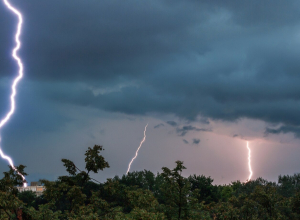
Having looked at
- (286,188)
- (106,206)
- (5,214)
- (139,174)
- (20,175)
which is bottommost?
(5,214)

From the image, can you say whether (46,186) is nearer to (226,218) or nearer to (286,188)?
(226,218)

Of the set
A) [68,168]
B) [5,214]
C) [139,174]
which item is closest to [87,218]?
[5,214]

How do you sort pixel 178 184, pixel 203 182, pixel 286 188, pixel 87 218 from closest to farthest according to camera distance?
1. pixel 87 218
2. pixel 178 184
3. pixel 286 188
4. pixel 203 182

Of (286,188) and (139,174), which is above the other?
(139,174)

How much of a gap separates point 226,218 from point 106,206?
26.4ft

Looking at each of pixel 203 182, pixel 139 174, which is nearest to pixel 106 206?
pixel 203 182

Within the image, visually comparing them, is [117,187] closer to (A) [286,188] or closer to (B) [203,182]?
(A) [286,188]

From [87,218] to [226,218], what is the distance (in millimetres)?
10061

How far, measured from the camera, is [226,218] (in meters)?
20.4

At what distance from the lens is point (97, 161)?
2034cm

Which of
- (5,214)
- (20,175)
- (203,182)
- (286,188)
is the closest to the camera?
(5,214)

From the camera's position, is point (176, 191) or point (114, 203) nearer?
point (176, 191)

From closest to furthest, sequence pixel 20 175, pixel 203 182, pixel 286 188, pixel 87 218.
Answer: pixel 87 218 < pixel 20 175 < pixel 286 188 < pixel 203 182

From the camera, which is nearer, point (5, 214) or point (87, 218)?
point (87, 218)
